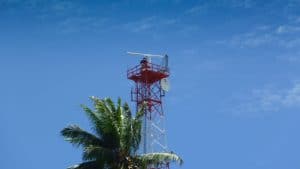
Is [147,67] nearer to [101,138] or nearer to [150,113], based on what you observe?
[150,113]

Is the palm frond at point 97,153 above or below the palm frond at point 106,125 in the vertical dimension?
below

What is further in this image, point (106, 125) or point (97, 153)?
point (106, 125)

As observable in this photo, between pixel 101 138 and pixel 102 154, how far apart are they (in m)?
1.68

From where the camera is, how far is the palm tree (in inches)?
1646

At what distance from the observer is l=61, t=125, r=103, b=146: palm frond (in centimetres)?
4262

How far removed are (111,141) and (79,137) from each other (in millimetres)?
1917

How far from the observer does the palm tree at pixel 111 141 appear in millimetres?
41812

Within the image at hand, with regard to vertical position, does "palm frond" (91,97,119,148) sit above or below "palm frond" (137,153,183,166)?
above

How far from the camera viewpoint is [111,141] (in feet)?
140

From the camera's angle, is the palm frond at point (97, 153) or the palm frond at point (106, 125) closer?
the palm frond at point (97, 153)

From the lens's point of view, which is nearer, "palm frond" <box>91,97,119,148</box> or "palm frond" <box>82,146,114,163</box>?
"palm frond" <box>82,146,114,163</box>

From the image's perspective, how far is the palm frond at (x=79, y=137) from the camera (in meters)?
42.6

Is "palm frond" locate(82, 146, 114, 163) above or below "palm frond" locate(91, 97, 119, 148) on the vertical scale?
below

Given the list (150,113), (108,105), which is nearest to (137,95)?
(150,113)
